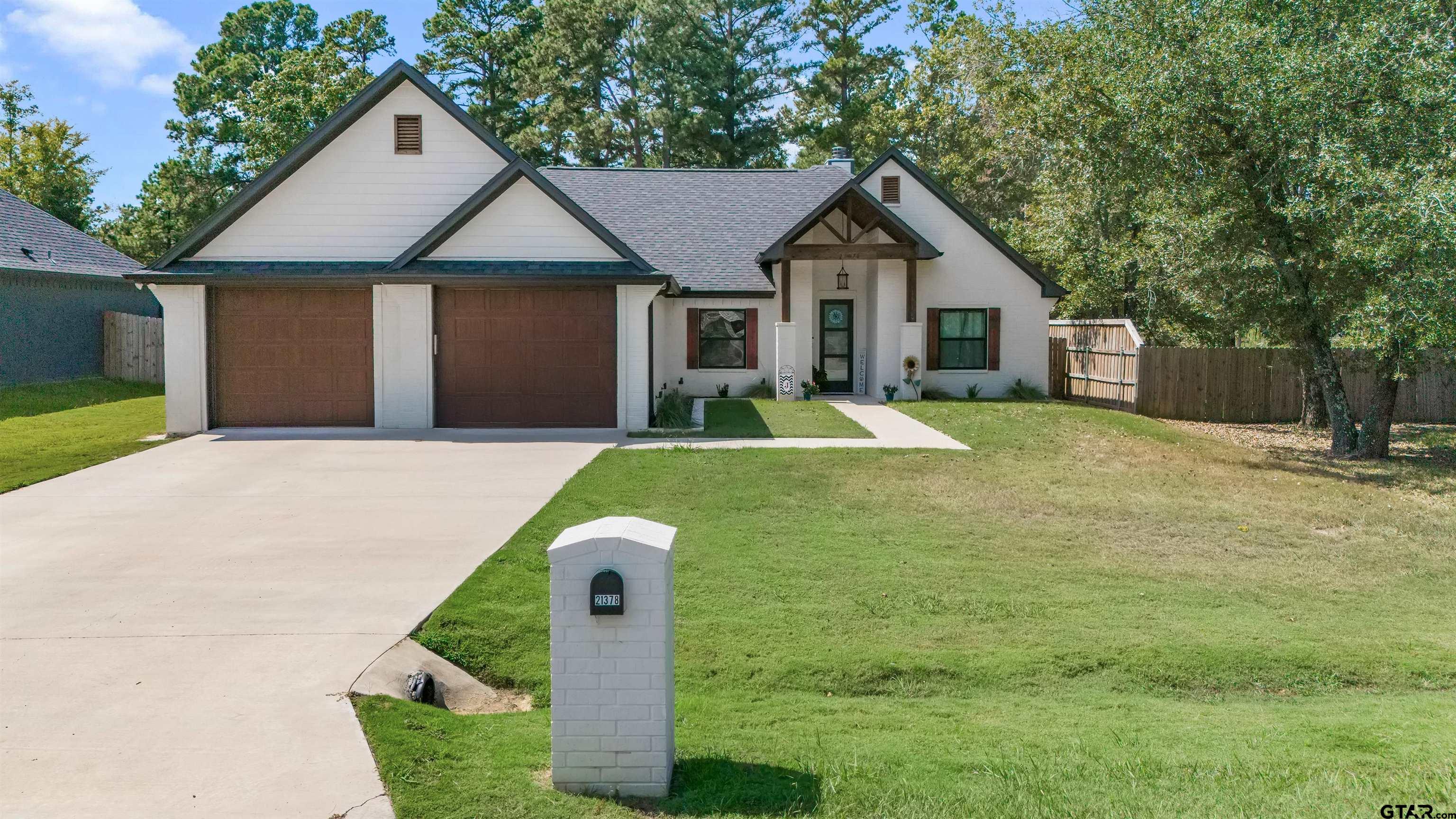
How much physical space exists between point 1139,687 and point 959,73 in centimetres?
3397

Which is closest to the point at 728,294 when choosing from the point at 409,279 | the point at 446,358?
the point at 446,358

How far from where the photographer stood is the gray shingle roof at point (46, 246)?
82.4ft

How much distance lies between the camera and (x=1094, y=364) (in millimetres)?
25688

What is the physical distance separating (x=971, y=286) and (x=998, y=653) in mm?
19243

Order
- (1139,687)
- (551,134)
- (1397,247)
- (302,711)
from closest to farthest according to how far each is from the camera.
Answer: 1. (302,711)
2. (1139,687)
3. (1397,247)
4. (551,134)

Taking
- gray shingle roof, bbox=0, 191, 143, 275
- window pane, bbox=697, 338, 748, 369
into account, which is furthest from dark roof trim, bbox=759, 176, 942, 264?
gray shingle roof, bbox=0, 191, 143, 275

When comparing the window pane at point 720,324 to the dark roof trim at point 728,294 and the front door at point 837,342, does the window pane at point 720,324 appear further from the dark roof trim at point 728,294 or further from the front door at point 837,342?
the front door at point 837,342

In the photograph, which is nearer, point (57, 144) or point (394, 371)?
point (394, 371)

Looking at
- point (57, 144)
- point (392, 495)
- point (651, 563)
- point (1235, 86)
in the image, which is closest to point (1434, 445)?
point (1235, 86)

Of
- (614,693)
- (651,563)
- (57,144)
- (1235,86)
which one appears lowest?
(614,693)

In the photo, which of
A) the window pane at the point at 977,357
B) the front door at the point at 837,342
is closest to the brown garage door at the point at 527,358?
the front door at the point at 837,342

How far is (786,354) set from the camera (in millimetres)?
23766

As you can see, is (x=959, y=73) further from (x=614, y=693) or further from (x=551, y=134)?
(x=614, y=693)

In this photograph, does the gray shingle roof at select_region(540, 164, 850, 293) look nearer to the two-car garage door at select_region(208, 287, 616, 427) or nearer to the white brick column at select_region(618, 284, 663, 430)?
the white brick column at select_region(618, 284, 663, 430)
